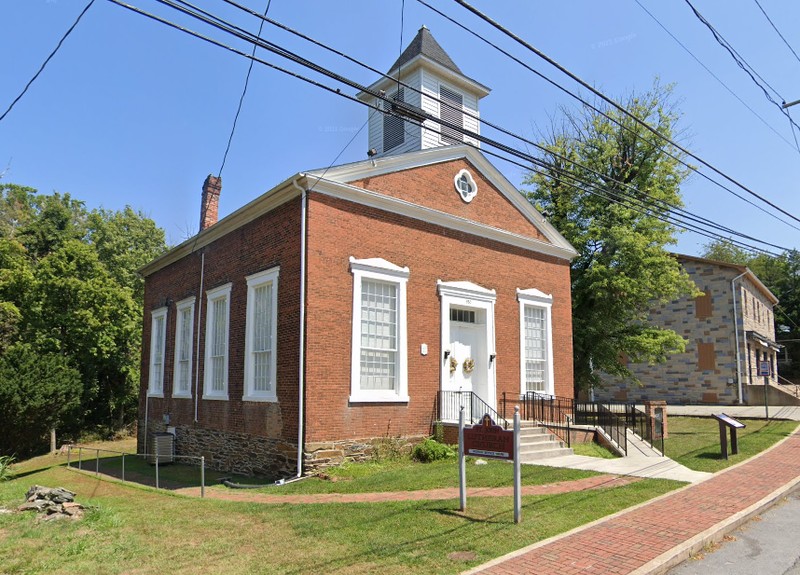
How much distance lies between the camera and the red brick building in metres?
12.8

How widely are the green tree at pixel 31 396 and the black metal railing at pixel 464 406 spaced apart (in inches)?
728

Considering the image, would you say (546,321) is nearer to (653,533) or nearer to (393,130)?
(393,130)

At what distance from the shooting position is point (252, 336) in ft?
47.7

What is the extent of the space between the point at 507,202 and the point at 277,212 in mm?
7323

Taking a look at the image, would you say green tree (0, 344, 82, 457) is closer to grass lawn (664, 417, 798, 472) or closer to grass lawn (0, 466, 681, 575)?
grass lawn (0, 466, 681, 575)

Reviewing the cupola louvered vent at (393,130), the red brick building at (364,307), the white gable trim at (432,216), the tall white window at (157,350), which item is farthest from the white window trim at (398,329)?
the tall white window at (157,350)

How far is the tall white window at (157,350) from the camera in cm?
2010

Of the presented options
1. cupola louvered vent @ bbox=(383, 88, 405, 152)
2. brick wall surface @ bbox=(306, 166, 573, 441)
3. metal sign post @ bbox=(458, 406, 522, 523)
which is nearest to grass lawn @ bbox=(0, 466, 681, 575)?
metal sign post @ bbox=(458, 406, 522, 523)

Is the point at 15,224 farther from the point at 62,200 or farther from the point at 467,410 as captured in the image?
the point at 467,410

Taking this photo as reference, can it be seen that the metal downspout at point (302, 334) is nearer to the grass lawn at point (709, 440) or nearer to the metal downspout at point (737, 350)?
the grass lawn at point (709, 440)

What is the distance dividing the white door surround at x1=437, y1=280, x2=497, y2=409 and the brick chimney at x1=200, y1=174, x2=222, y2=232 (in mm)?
10177

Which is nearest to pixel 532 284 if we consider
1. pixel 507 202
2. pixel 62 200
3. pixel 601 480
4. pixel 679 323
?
pixel 507 202

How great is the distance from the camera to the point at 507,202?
1784cm

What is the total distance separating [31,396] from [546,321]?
2060 cm
